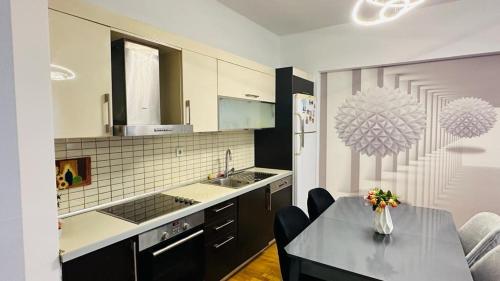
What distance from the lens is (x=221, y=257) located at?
2.29 m

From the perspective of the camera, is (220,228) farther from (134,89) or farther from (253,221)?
(134,89)

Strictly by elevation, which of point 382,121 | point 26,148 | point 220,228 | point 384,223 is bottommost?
point 220,228

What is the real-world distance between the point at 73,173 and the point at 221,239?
124 centimetres

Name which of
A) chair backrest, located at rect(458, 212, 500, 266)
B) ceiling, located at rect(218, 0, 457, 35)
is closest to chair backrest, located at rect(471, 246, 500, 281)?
chair backrest, located at rect(458, 212, 500, 266)

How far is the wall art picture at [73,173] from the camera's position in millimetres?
1688

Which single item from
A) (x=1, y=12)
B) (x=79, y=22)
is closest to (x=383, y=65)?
(x=79, y=22)

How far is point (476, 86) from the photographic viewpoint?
2863mm

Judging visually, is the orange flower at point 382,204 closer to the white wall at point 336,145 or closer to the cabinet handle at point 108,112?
the cabinet handle at point 108,112

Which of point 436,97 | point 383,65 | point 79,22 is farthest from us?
point 383,65

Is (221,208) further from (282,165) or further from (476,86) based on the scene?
(476,86)

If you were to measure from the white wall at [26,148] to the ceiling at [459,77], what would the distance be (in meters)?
3.57

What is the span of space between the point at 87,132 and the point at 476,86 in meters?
3.70

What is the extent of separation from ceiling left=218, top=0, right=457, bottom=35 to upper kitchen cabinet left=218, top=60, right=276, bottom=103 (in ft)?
2.48

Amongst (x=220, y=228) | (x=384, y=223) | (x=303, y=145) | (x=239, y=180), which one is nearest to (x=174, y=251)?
(x=220, y=228)
